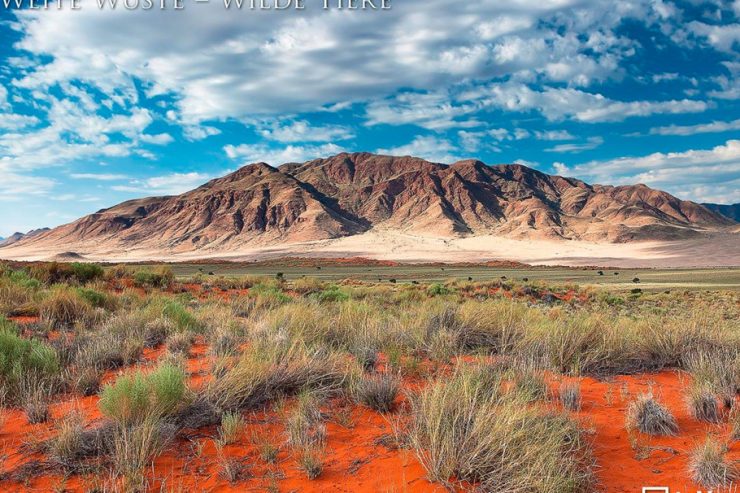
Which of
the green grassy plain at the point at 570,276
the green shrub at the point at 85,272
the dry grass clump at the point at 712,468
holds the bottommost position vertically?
the green grassy plain at the point at 570,276

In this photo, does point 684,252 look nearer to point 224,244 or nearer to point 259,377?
point 224,244

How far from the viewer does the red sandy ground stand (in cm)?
416

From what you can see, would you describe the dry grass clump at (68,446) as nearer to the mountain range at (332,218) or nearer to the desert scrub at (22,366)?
the desert scrub at (22,366)

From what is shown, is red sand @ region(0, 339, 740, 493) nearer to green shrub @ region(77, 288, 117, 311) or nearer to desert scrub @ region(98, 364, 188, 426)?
desert scrub @ region(98, 364, 188, 426)

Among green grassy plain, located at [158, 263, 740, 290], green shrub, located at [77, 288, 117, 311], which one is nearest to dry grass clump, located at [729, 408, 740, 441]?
green shrub, located at [77, 288, 117, 311]

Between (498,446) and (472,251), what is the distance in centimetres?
11686

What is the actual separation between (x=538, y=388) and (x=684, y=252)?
118173 millimetres

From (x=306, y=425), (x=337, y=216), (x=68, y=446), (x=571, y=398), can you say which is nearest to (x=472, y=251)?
(x=337, y=216)

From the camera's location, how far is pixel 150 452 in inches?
174

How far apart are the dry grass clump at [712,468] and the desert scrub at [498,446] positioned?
84cm

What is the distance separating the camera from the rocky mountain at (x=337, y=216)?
14300 centimetres

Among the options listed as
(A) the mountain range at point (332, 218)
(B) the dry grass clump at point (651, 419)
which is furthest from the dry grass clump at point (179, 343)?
(A) the mountain range at point (332, 218)

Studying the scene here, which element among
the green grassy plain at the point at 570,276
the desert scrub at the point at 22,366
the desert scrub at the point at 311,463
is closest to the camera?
the desert scrub at the point at 311,463

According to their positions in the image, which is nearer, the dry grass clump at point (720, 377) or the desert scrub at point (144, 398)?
the desert scrub at point (144, 398)
